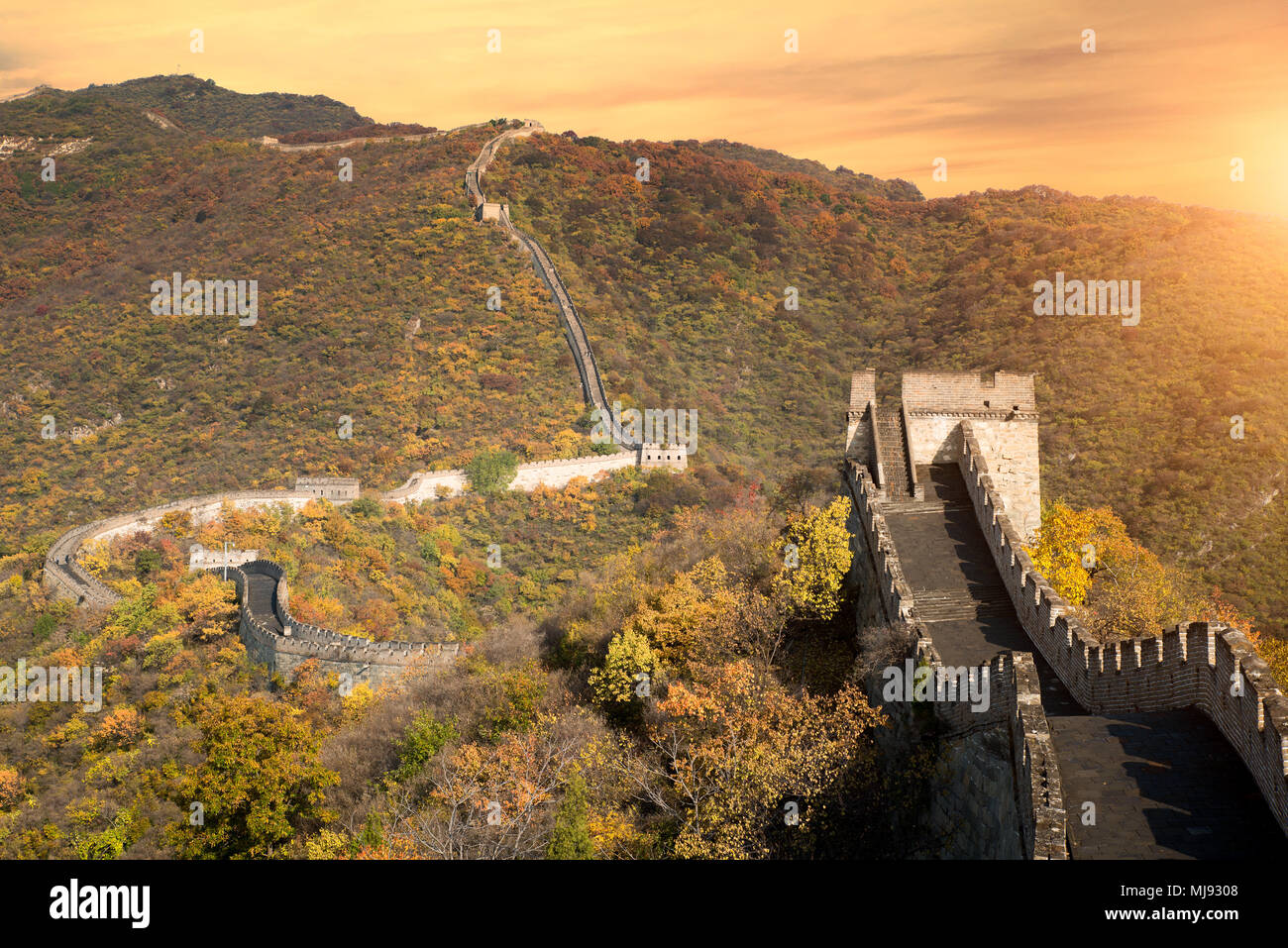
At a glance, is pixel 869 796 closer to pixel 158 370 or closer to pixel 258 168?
pixel 158 370

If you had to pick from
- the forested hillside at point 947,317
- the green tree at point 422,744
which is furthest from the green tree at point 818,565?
the forested hillside at point 947,317

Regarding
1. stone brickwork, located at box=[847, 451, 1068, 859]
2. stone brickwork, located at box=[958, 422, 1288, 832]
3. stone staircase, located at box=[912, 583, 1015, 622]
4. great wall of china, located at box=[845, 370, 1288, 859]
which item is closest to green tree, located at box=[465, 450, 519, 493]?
great wall of china, located at box=[845, 370, 1288, 859]

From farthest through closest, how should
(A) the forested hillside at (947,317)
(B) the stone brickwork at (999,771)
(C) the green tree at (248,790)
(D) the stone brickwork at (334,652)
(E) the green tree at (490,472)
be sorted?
(E) the green tree at (490,472), (A) the forested hillside at (947,317), (D) the stone brickwork at (334,652), (C) the green tree at (248,790), (B) the stone brickwork at (999,771)

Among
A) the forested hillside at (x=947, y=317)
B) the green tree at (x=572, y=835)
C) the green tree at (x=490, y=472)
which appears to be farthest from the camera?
the green tree at (x=490, y=472)

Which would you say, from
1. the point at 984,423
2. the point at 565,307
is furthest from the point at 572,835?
the point at 565,307

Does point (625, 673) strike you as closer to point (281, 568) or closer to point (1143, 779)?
point (1143, 779)

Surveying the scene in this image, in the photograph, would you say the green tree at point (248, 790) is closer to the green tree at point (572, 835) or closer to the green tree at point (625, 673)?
the green tree at point (625, 673)
